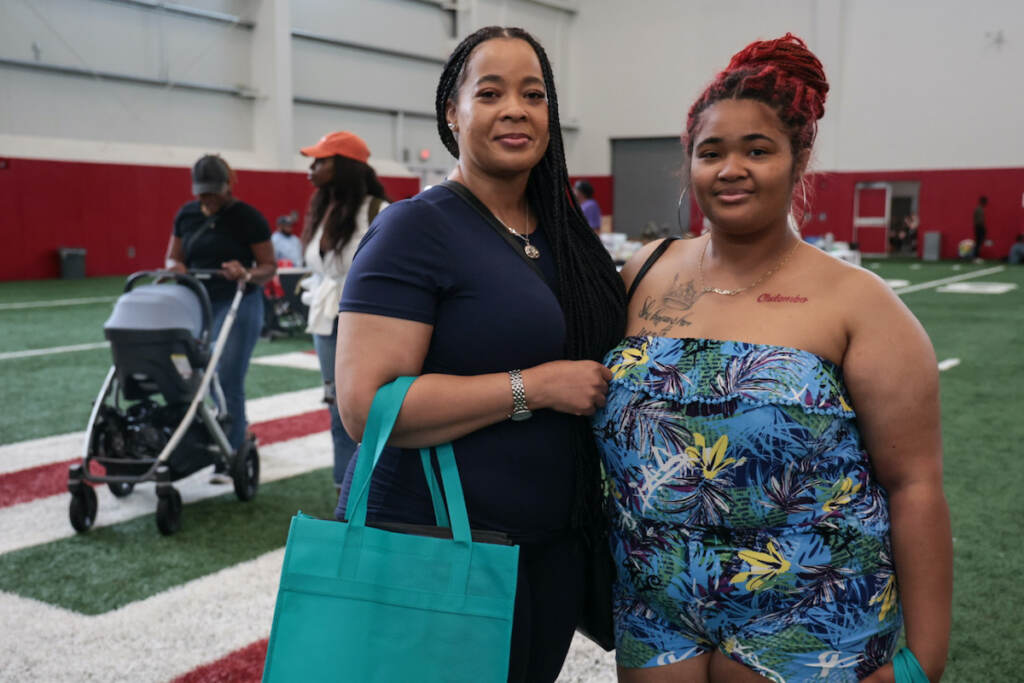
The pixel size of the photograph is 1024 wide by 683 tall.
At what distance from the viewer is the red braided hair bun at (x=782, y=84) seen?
1.72 meters

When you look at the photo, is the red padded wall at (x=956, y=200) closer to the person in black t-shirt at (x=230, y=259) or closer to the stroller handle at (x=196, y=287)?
the person in black t-shirt at (x=230, y=259)

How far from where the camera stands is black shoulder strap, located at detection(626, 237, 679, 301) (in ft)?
6.49

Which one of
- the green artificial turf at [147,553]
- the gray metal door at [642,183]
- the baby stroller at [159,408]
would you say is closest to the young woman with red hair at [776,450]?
the green artificial turf at [147,553]

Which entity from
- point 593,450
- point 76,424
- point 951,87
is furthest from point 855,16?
point 593,450

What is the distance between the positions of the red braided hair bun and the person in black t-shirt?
3.95 m

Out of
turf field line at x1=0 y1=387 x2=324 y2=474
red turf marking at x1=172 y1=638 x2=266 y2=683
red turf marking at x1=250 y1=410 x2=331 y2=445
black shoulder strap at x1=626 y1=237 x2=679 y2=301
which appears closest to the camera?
black shoulder strap at x1=626 y1=237 x2=679 y2=301

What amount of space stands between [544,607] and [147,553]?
3.10 meters

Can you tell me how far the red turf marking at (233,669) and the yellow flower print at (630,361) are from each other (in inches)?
80.1

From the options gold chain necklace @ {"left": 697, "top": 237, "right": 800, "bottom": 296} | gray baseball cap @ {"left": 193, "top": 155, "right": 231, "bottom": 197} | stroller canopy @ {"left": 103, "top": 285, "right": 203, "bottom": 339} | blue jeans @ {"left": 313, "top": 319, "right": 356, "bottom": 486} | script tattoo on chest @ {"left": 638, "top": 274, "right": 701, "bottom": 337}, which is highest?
gray baseball cap @ {"left": 193, "top": 155, "right": 231, "bottom": 197}

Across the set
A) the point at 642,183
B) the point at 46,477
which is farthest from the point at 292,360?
the point at 642,183

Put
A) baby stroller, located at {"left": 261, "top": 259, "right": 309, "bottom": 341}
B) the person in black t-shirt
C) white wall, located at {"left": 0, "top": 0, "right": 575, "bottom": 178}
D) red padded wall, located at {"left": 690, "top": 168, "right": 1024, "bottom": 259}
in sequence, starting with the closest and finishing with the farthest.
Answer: the person in black t-shirt, baby stroller, located at {"left": 261, "top": 259, "right": 309, "bottom": 341}, white wall, located at {"left": 0, "top": 0, "right": 575, "bottom": 178}, red padded wall, located at {"left": 690, "top": 168, "right": 1024, "bottom": 259}

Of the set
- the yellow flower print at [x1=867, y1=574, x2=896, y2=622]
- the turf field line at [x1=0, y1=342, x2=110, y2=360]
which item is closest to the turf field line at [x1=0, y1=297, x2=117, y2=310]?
the turf field line at [x1=0, y1=342, x2=110, y2=360]

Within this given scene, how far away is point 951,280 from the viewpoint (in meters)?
19.9

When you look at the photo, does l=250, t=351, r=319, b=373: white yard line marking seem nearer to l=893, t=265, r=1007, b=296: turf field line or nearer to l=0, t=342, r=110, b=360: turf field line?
l=0, t=342, r=110, b=360: turf field line
